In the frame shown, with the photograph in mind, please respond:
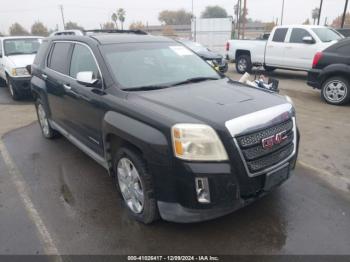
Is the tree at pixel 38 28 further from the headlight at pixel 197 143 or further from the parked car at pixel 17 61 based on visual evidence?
the headlight at pixel 197 143

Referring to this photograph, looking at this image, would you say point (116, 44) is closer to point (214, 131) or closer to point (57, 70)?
point (57, 70)

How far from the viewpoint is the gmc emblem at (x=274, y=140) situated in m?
2.81

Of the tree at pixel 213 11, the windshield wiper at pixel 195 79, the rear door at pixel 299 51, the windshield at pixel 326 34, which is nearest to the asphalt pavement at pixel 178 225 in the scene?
the windshield wiper at pixel 195 79

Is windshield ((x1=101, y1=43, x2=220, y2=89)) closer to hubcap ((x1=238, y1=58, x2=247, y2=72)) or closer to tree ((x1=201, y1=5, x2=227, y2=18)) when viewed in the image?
hubcap ((x1=238, y1=58, x2=247, y2=72))

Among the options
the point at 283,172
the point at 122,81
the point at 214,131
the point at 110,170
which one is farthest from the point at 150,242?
the point at 122,81

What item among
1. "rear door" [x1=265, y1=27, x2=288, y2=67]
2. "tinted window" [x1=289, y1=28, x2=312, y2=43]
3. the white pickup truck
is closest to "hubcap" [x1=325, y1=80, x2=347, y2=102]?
the white pickup truck

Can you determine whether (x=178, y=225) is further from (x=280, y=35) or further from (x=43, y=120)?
(x=280, y=35)

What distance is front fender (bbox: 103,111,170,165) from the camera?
8.76 feet

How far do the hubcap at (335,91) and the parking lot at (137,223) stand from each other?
3098mm

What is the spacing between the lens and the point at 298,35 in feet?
37.2

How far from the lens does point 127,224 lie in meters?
3.24

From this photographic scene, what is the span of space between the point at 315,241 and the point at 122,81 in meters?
2.48

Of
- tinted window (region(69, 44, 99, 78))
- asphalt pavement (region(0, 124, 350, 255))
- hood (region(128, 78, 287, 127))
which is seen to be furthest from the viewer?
tinted window (region(69, 44, 99, 78))

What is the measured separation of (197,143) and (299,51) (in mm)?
10038
